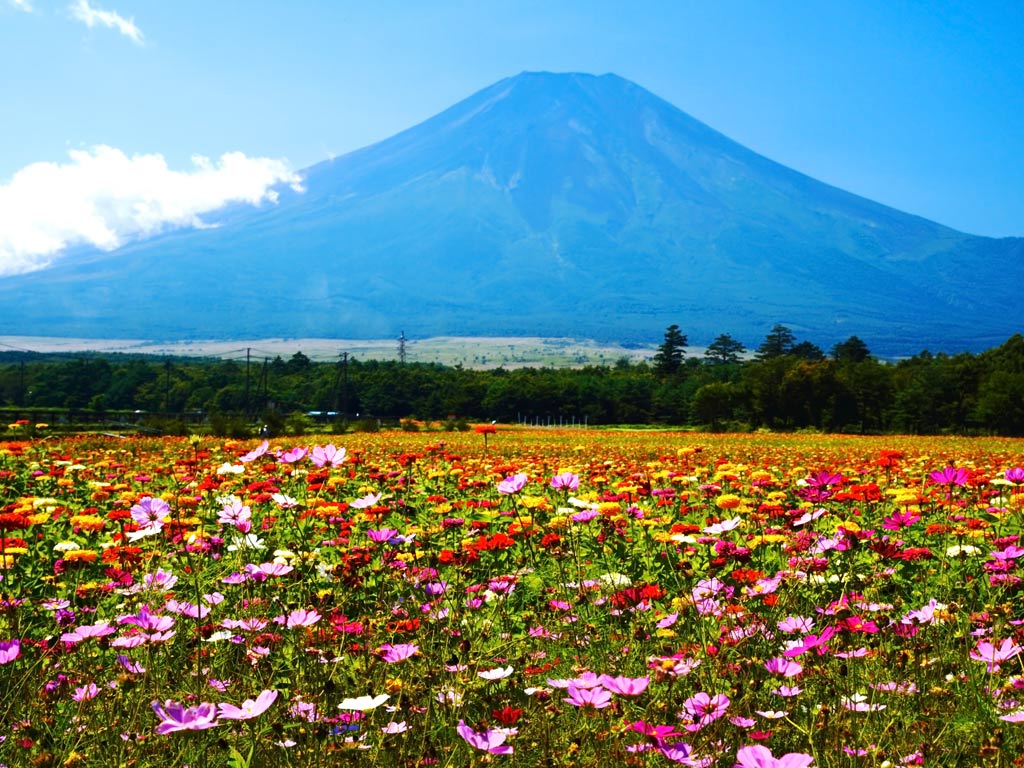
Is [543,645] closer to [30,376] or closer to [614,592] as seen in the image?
[614,592]

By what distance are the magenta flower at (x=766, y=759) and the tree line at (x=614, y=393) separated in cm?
4290

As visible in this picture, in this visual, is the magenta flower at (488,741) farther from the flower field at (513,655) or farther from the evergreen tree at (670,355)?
the evergreen tree at (670,355)

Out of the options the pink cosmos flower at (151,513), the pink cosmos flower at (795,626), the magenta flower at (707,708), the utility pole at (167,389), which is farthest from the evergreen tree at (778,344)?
the magenta flower at (707,708)

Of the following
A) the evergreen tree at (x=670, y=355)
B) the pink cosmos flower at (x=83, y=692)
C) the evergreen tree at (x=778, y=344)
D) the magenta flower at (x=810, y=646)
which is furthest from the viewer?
the evergreen tree at (x=778, y=344)

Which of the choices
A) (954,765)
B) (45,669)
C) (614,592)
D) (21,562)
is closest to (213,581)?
(45,669)

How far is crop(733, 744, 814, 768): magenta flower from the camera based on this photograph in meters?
1.40

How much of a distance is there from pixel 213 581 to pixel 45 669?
1.92 ft

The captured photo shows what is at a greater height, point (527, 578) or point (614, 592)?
point (614, 592)

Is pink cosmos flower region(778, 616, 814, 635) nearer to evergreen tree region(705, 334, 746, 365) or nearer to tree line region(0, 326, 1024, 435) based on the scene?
tree line region(0, 326, 1024, 435)

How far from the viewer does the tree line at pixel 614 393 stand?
4862cm

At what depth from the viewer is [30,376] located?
81.1 meters

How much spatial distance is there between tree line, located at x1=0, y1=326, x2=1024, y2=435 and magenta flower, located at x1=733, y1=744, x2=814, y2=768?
141 ft

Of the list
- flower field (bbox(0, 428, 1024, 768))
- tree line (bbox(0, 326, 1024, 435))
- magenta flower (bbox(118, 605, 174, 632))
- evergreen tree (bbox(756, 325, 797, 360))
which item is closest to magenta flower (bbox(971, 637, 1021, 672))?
flower field (bbox(0, 428, 1024, 768))

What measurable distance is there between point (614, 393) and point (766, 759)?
6935 cm
